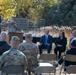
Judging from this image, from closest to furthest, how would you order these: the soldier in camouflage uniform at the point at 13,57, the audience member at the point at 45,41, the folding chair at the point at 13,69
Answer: the folding chair at the point at 13,69
the soldier in camouflage uniform at the point at 13,57
the audience member at the point at 45,41

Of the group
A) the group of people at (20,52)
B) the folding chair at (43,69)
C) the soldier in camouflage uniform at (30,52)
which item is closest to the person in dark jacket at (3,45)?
the group of people at (20,52)

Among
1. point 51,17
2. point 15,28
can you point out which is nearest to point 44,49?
point 15,28

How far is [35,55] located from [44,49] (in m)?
6.57

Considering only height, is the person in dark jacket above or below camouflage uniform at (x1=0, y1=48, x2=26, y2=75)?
below

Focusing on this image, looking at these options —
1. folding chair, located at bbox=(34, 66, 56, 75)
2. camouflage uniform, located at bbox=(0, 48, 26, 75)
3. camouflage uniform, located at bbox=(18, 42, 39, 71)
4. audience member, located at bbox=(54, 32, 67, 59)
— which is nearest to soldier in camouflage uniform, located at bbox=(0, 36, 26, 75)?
camouflage uniform, located at bbox=(0, 48, 26, 75)

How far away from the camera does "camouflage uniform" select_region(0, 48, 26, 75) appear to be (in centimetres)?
778

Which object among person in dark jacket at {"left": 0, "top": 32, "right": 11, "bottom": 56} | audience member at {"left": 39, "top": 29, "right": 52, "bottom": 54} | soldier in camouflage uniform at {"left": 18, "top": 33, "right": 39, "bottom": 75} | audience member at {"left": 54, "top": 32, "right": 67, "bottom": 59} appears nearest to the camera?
soldier in camouflage uniform at {"left": 18, "top": 33, "right": 39, "bottom": 75}

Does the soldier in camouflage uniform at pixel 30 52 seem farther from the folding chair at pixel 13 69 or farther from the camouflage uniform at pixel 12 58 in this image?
the folding chair at pixel 13 69

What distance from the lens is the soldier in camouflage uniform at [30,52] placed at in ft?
30.4

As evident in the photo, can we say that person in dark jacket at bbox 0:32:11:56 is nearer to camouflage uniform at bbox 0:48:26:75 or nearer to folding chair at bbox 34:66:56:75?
camouflage uniform at bbox 0:48:26:75

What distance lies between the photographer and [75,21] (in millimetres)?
35438

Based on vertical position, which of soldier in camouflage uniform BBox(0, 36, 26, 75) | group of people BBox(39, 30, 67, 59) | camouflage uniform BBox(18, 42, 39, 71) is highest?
soldier in camouflage uniform BBox(0, 36, 26, 75)

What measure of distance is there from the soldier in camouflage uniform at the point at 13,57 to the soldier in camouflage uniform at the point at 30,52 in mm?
1382

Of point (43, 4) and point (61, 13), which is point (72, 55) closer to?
point (61, 13)
